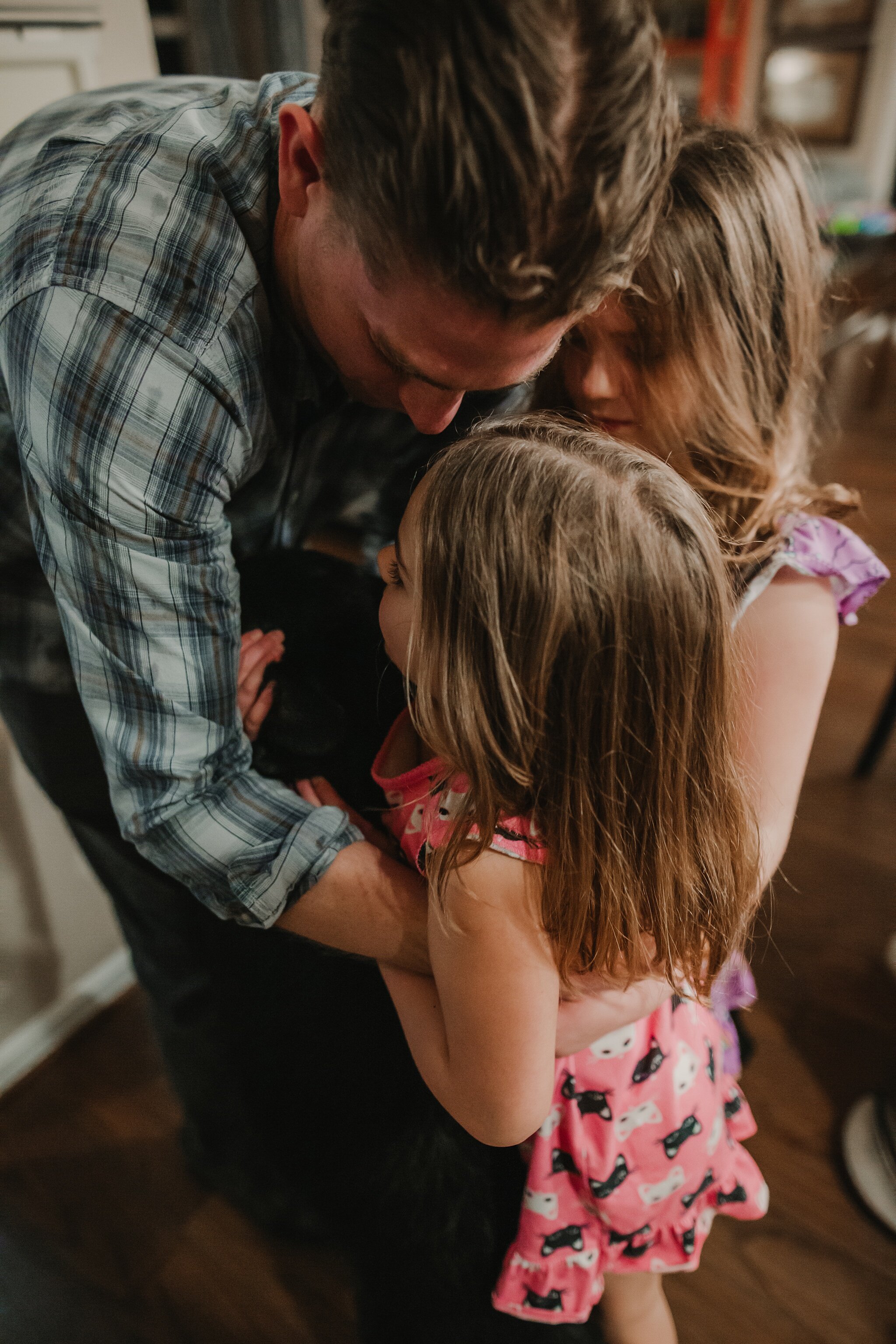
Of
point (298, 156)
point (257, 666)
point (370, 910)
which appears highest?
point (298, 156)

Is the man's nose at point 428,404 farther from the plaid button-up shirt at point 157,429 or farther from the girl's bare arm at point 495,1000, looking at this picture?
the girl's bare arm at point 495,1000

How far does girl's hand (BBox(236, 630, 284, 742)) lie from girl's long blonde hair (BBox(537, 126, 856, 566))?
0.42 metres

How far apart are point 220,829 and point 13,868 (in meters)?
0.83

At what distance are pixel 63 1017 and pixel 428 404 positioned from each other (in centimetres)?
132

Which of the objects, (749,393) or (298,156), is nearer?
(298,156)

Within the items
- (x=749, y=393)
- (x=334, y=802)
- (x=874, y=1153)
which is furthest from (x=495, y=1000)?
(x=874, y=1153)

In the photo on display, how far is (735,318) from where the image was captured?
2.93 ft

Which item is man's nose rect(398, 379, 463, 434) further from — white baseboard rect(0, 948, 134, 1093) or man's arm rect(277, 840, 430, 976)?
white baseboard rect(0, 948, 134, 1093)

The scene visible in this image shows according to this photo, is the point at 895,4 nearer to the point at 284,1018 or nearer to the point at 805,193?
the point at 805,193

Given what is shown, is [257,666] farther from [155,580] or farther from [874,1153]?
[874,1153]

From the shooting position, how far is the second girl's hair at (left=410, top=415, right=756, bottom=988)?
669 mm

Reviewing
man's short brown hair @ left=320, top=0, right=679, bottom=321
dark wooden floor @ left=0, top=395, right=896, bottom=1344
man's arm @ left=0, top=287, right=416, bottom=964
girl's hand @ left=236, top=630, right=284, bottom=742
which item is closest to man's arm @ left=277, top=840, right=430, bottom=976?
man's arm @ left=0, top=287, right=416, bottom=964

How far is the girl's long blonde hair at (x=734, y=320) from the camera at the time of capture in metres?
0.86

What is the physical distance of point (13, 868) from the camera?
1448mm
